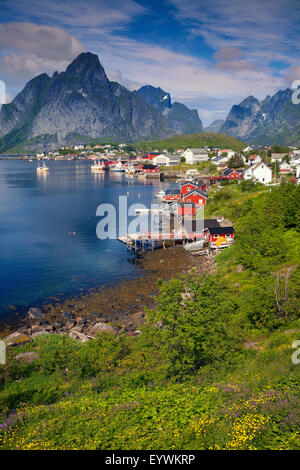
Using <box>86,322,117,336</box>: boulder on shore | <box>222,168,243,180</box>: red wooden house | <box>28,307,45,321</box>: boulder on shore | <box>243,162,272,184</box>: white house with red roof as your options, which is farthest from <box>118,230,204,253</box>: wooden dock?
<box>222,168,243,180</box>: red wooden house

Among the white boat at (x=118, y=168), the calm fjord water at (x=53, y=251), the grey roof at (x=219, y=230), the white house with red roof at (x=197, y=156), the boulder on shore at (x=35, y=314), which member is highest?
the white house with red roof at (x=197, y=156)

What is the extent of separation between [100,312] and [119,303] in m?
2.36

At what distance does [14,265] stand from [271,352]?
3439 centimetres

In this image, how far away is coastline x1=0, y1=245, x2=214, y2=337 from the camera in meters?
28.2

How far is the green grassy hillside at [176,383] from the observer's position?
9.01 meters

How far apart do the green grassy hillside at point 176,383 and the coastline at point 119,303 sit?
5.94m

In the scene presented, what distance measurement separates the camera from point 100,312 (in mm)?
30219

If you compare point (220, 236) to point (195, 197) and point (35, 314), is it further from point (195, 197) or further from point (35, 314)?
point (195, 197)

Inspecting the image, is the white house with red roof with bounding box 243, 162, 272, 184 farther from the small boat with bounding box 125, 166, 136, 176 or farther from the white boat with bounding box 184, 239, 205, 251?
the small boat with bounding box 125, 166, 136, 176

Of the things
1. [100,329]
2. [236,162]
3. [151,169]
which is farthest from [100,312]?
[151,169]

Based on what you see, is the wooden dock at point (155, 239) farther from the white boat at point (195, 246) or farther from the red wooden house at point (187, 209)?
the red wooden house at point (187, 209)

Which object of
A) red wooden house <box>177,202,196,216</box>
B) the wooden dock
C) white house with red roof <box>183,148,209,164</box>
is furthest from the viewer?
white house with red roof <box>183,148,209,164</box>

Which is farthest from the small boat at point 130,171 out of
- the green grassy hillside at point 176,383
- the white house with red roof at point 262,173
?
the green grassy hillside at point 176,383

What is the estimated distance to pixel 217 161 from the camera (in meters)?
138
